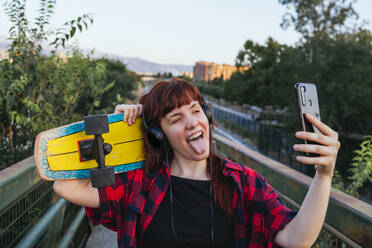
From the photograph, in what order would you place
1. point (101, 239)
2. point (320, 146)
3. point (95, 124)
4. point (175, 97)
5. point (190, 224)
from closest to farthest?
point (320, 146), point (95, 124), point (190, 224), point (175, 97), point (101, 239)

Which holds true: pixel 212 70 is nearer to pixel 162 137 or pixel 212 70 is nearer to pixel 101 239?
pixel 101 239

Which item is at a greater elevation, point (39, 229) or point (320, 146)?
point (320, 146)

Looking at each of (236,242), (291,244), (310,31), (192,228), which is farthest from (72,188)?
(310,31)

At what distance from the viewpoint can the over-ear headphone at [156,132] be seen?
1.80 metres

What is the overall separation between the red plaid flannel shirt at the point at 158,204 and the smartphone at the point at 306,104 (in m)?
0.49

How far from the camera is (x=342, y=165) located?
541 inches

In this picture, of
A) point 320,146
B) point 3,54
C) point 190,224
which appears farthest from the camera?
point 3,54

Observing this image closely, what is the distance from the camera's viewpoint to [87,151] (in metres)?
1.75

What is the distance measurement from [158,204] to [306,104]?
0.87 meters

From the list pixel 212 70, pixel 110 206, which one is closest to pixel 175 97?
pixel 110 206

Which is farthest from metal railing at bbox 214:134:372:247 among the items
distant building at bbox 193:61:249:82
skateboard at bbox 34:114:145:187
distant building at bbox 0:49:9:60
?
distant building at bbox 193:61:249:82

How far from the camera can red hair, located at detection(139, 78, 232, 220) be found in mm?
1772

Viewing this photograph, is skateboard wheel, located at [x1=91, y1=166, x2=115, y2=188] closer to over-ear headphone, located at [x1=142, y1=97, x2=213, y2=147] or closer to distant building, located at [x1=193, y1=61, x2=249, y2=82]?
over-ear headphone, located at [x1=142, y1=97, x2=213, y2=147]

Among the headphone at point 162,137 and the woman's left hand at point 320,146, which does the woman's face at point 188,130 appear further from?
the woman's left hand at point 320,146
